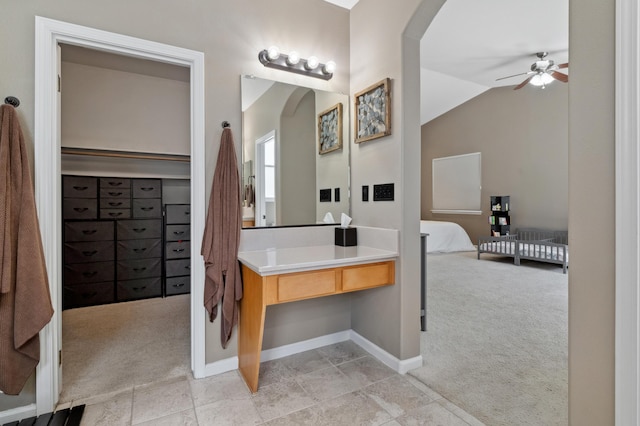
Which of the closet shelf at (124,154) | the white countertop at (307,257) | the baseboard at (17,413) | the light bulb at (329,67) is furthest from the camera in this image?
the closet shelf at (124,154)

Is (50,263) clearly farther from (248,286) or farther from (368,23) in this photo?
(368,23)

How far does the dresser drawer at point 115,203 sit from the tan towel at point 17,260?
7.45ft

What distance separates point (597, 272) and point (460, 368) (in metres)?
1.58

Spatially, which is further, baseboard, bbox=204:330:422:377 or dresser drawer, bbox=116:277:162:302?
dresser drawer, bbox=116:277:162:302

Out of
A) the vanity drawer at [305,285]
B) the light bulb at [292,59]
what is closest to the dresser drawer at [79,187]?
the light bulb at [292,59]

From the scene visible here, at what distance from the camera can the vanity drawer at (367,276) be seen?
2006mm

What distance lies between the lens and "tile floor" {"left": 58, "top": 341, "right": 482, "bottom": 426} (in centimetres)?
172

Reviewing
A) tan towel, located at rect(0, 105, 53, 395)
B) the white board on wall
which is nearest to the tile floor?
tan towel, located at rect(0, 105, 53, 395)

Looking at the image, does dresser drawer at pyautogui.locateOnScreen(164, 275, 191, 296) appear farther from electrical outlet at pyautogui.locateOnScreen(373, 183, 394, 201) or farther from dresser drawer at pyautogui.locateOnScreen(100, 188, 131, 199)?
electrical outlet at pyautogui.locateOnScreen(373, 183, 394, 201)

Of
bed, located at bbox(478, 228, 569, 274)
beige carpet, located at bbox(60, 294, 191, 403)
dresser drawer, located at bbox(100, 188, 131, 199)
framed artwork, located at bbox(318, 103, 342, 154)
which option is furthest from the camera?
bed, located at bbox(478, 228, 569, 274)

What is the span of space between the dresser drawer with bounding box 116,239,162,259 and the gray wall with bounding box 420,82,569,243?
7.00m

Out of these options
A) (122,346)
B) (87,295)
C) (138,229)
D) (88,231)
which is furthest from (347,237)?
(87,295)

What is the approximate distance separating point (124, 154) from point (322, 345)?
10.2 feet

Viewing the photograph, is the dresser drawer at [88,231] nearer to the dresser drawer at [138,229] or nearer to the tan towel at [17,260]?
the dresser drawer at [138,229]
